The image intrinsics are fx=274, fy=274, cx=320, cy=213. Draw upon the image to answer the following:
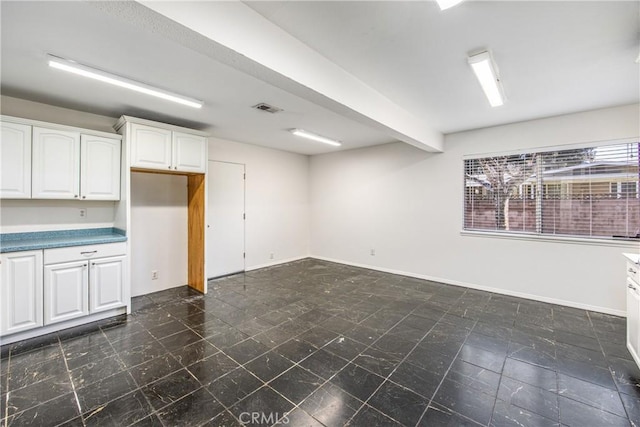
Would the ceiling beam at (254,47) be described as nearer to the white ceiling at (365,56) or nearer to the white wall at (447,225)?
the white ceiling at (365,56)

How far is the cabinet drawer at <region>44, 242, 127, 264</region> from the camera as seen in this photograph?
2850mm

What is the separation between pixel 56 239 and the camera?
3.16 metres

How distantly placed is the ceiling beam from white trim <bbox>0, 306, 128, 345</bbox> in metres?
3.24

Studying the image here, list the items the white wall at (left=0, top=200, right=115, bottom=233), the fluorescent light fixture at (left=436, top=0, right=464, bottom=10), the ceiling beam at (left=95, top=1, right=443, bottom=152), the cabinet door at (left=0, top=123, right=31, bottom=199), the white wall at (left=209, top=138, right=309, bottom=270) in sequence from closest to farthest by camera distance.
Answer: the ceiling beam at (left=95, top=1, right=443, bottom=152) < the fluorescent light fixture at (left=436, top=0, right=464, bottom=10) < the cabinet door at (left=0, top=123, right=31, bottom=199) < the white wall at (left=0, top=200, right=115, bottom=233) < the white wall at (left=209, top=138, right=309, bottom=270)

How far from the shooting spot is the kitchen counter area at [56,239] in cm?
274

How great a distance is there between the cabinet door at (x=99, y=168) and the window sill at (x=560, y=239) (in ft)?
16.7

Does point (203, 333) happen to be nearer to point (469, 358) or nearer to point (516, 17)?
point (469, 358)

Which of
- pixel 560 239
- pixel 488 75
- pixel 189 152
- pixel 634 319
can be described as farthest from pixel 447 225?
pixel 189 152

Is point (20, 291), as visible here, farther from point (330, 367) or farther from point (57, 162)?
point (330, 367)

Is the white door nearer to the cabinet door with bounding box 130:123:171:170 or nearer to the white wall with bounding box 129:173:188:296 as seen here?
the white wall with bounding box 129:173:188:296

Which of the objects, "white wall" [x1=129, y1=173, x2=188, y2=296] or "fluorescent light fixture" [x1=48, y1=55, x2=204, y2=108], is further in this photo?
"white wall" [x1=129, y1=173, x2=188, y2=296]

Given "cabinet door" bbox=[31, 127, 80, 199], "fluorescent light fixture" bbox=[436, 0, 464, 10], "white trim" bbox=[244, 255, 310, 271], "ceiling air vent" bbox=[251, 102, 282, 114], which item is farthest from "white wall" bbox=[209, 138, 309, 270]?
"fluorescent light fixture" bbox=[436, 0, 464, 10]

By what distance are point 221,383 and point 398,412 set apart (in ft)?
4.29

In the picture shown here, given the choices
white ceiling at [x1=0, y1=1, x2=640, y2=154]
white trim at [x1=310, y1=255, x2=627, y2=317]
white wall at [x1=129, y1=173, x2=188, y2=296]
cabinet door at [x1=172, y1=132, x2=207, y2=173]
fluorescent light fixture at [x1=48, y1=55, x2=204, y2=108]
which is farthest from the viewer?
white wall at [x1=129, y1=173, x2=188, y2=296]
